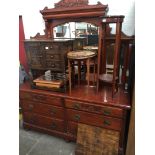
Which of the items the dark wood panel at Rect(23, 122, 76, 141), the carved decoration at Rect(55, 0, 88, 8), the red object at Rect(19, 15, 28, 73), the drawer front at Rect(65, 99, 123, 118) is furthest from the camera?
the red object at Rect(19, 15, 28, 73)

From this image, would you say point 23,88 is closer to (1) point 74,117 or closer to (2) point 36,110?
(2) point 36,110

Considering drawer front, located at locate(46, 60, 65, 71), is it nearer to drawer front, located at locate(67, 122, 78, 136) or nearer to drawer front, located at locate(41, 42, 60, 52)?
drawer front, located at locate(41, 42, 60, 52)

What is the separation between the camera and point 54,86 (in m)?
1.90

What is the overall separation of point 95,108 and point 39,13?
146 centimetres

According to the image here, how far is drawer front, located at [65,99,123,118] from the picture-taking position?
5.25 feet

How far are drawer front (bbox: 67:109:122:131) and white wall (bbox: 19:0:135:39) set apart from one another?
0.98m

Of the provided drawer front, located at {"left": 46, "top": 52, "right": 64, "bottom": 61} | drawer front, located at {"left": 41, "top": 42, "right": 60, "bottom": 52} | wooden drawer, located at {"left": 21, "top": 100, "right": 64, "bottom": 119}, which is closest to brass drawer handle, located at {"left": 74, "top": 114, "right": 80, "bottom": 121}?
wooden drawer, located at {"left": 21, "top": 100, "right": 64, "bottom": 119}

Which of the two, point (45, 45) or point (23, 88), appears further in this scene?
point (23, 88)

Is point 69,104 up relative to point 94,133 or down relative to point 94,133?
up

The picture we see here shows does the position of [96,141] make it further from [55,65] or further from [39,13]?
[39,13]

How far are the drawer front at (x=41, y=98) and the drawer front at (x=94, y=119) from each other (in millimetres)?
173

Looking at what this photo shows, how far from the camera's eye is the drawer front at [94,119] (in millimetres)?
1648
